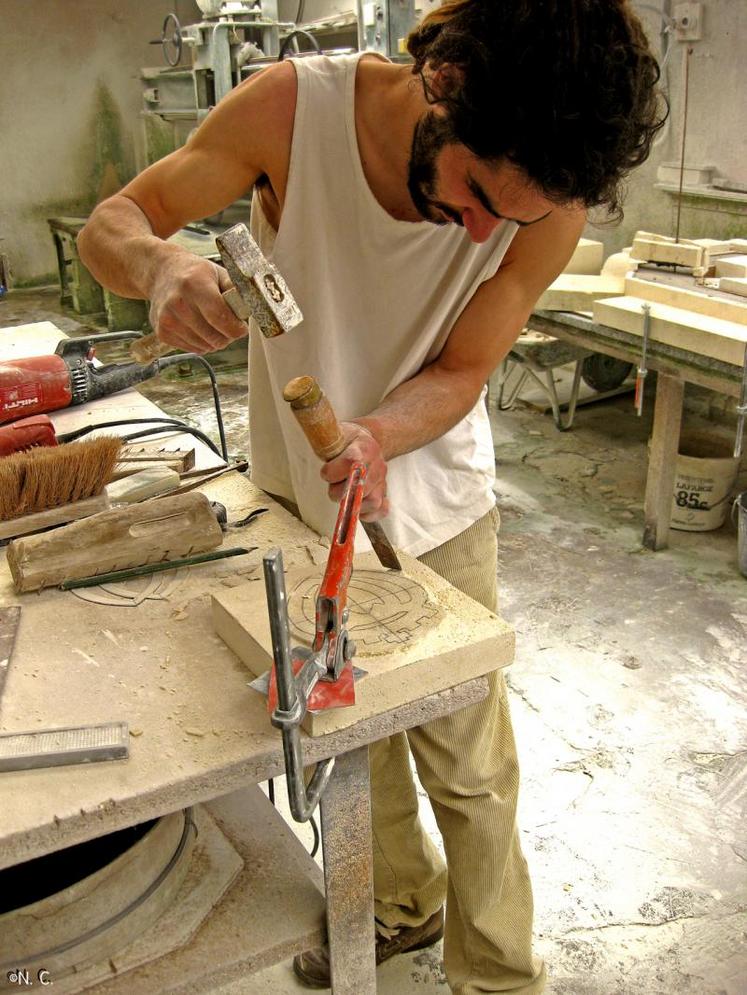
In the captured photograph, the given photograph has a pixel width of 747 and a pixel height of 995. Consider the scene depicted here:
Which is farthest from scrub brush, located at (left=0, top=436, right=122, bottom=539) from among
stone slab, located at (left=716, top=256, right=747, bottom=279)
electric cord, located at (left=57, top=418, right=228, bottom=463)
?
stone slab, located at (left=716, top=256, right=747, bottom=279)

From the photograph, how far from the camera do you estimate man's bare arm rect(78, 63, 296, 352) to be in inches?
50.4

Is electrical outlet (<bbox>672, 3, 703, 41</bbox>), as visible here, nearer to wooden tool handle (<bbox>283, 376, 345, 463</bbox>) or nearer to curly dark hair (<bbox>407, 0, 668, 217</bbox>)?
curly dark hair (<bbox>407, 0, 668, 217</bbox>)

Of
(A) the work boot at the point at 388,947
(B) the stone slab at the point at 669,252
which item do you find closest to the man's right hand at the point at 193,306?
(A) the work boot at the point at 388,947

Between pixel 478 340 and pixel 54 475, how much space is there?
709 millimetres

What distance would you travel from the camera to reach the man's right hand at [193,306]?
4.10 ft

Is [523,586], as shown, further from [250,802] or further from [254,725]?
[254,725]

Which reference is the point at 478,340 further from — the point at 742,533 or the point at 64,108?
the point at 64,108

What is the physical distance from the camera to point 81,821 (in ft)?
3.04

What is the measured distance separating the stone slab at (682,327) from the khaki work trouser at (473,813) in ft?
4.61

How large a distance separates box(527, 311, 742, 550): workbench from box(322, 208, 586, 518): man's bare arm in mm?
1520

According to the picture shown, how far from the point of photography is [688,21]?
404 cm

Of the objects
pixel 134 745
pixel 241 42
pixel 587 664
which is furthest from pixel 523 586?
pixel 241 42

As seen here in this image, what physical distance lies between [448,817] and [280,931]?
426 millimetres

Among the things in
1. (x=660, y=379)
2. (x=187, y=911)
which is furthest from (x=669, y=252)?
(x=187, y=911)
